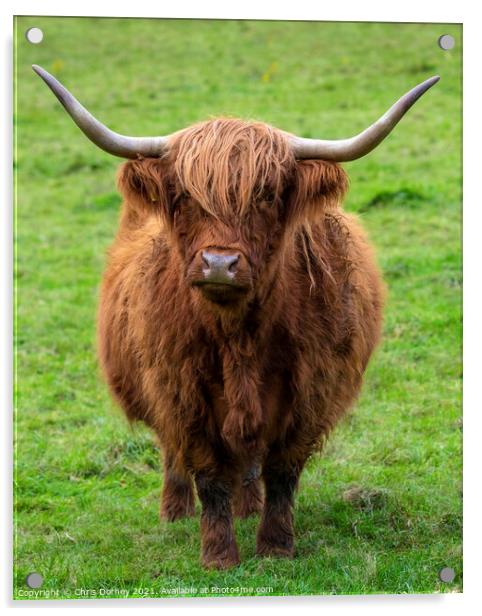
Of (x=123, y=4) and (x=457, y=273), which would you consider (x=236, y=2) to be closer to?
(x=123, y=4)

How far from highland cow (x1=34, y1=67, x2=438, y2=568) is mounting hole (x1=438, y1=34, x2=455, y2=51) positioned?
2.38 ft

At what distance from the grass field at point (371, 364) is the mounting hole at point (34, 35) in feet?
0.09

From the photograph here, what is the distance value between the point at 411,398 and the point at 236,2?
2096mm

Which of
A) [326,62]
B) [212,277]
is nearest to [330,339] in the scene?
[212,277]

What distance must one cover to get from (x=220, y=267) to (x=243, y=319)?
1.38ft

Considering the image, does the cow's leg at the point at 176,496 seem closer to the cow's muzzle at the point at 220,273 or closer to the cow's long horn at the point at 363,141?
the cow's muzzle at the point at 220,273

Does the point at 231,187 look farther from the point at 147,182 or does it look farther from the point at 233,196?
the point at 147,182

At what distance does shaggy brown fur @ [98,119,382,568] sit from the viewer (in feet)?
13.5

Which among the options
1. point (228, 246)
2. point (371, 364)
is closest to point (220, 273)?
point (228, 246)

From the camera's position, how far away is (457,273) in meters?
6.27

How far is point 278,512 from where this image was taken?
472 centimetres

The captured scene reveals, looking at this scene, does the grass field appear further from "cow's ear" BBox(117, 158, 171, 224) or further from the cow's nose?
the cow's nose

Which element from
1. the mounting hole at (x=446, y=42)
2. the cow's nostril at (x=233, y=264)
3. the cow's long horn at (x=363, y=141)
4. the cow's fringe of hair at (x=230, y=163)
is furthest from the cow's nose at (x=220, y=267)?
the mounting hole at (x=446, y=42)

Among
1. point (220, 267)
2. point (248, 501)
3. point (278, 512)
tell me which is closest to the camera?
point (220, 267)
